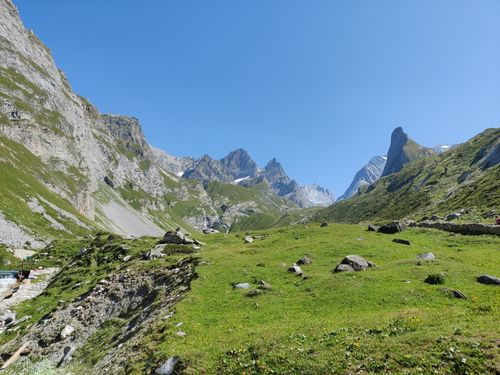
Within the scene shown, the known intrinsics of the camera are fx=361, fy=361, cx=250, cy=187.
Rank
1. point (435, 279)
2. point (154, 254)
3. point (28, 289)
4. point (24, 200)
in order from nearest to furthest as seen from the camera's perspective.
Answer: point (435, 279)
point (154, 254)
point (28, 289)
point (24, 200)

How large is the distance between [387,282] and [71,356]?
2671cm

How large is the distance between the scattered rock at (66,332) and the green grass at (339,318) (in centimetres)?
1268

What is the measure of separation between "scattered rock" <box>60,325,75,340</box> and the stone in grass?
31.8 metres

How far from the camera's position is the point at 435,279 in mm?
28422

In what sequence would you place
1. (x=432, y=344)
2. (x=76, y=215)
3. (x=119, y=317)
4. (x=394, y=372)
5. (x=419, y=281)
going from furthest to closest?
(x=76, y=215) < (x=119, y=317) < (x=419, y=281) < (x=432, y=344) < (x=394, y=372)

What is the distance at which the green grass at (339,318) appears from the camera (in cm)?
1703

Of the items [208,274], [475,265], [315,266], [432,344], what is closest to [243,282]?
[208,274]

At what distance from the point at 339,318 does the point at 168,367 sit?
10934 millimetres

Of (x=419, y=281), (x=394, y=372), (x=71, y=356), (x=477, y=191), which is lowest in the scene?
(x=71, y=356)

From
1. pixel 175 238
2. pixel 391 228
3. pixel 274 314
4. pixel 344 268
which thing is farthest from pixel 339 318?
pixel 391 228

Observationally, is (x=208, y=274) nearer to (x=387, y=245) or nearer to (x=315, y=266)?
(x=315, y=266)

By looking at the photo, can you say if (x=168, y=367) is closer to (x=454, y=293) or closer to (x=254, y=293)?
(x=254, y=293)

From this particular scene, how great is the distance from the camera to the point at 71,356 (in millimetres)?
29922

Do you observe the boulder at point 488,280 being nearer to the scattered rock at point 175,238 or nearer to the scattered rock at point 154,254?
the scattered rock at point 154,254
